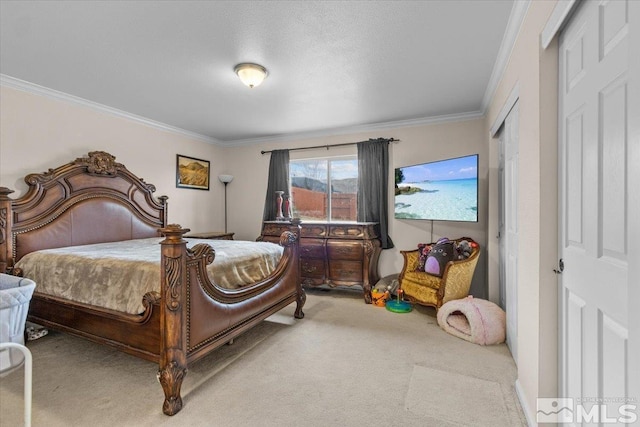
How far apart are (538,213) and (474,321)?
1511 mm

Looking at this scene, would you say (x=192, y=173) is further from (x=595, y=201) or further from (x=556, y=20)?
(x=595, y=201)

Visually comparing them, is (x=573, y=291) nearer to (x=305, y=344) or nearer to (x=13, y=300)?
(x=305, y=344)

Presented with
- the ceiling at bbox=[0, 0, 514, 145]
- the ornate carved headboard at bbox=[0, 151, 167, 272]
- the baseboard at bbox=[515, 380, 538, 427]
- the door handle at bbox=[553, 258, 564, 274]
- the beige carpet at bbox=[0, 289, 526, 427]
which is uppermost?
the ceiling at bbox=[0, 0, 514, 145]

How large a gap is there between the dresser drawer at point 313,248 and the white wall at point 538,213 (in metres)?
2.67

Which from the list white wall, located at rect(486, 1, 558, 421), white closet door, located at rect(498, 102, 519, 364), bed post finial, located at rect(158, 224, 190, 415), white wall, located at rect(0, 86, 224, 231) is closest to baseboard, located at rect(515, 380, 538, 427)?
white wall, located at rect(486, 1, 558, 421)

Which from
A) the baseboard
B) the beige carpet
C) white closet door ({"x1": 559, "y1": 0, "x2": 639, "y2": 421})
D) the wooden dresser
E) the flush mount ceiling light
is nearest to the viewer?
white closet door ({"x1": 559, "y1": 0, "x2": 639, "y2": 421})

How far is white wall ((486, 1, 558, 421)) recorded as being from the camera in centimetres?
150

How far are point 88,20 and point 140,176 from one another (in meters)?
2.46

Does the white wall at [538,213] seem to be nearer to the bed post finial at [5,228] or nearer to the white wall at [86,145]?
the bed post finial at [5,228]

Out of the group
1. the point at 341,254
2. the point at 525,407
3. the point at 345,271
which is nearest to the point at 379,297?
the point at 345,271

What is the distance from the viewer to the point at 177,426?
5.32 feet

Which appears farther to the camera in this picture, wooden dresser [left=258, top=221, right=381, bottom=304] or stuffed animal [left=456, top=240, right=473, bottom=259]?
wooden dresser [left=258, top=221, right=381, bottom=304]

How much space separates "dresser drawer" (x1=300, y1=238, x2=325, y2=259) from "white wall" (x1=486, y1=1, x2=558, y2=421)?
2.67 metres

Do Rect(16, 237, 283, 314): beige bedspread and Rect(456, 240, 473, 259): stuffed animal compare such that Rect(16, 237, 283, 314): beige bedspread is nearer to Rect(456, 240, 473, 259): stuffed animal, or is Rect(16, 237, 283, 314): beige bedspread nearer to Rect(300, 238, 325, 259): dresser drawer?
Rect(300, 238, 325, 259): dresser drawer
